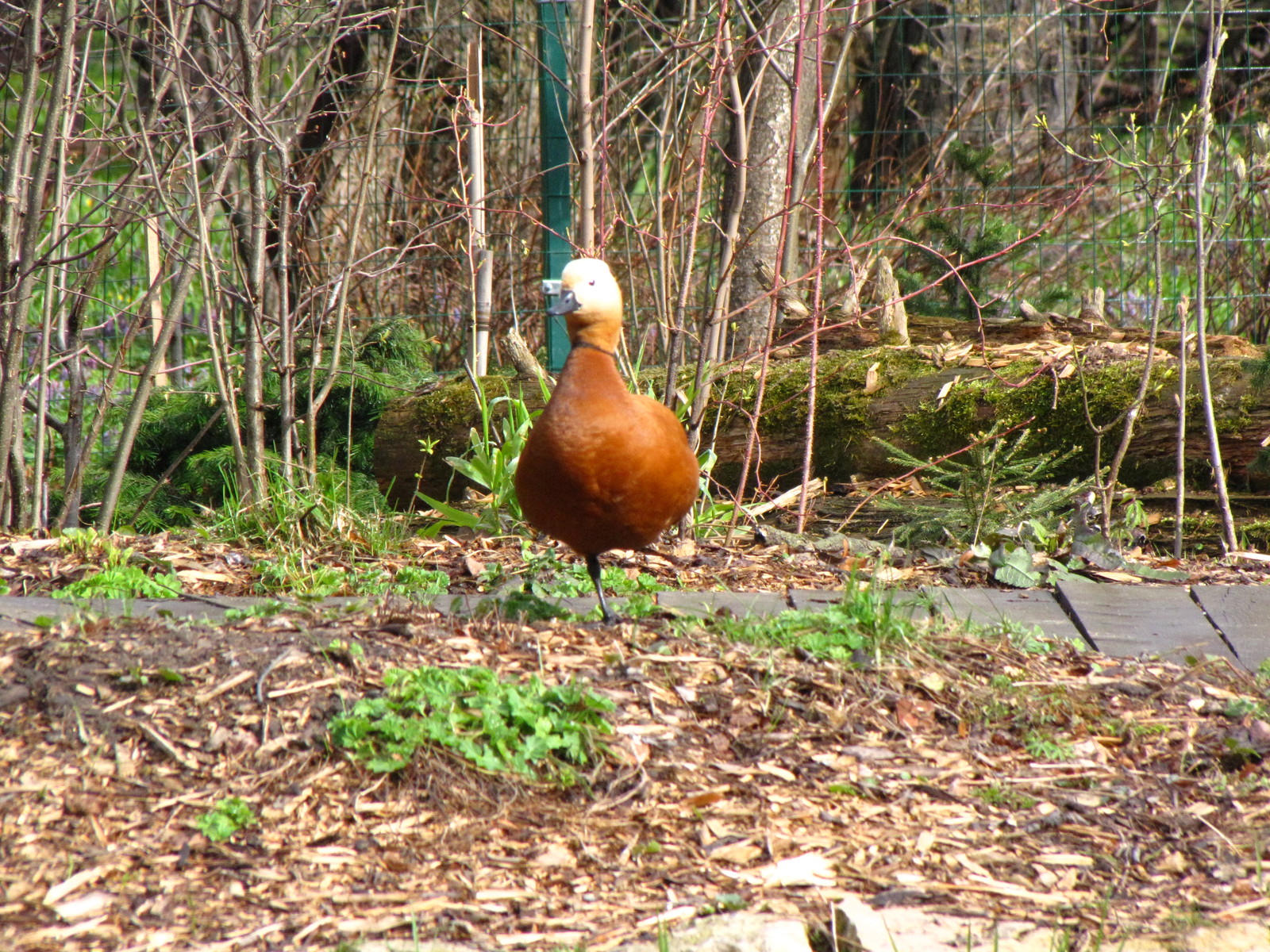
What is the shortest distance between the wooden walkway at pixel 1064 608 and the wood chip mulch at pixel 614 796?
9.8 inches

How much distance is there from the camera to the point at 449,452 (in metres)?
5.43

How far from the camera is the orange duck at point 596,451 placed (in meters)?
3.17

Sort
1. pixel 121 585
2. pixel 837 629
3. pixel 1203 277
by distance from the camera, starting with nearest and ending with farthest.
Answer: pixel 837 629, pixel 121 585, pixel 1203 277

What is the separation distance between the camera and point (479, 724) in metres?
2.49

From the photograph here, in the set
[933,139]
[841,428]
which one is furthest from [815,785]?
[933,139]

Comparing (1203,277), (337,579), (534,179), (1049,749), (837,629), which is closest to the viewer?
(1049,749)

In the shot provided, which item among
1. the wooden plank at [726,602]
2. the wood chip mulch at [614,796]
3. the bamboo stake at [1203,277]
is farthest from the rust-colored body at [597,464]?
the bamboo stake at [1203,277]

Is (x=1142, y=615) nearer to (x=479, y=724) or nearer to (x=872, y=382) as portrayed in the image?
(x=872, y=382)

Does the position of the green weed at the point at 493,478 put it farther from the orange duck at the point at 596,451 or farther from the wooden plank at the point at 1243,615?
the wooden plank at the point at 1243,615

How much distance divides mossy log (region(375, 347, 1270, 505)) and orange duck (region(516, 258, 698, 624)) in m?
1.40

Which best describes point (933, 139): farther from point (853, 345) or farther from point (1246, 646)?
point (1246, 646)

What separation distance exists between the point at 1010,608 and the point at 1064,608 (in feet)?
0.56

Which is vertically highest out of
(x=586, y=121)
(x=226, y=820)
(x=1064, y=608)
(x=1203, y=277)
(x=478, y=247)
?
(x=586, y=121)

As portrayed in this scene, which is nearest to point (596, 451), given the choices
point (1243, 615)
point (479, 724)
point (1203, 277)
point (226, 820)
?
point (479, 724)
